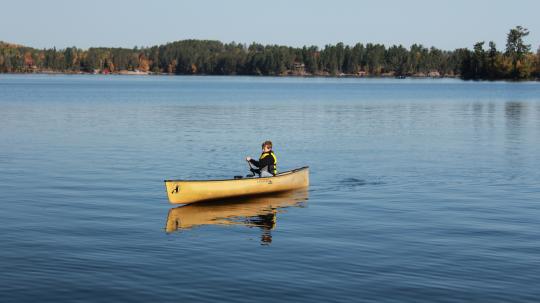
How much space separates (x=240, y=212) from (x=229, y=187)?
1.61m

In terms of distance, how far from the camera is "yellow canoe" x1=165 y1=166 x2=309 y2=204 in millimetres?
26500

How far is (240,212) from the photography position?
2653 centimetres

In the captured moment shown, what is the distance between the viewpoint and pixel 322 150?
47625 millimetres

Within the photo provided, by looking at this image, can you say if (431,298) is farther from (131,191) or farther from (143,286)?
(131,191)

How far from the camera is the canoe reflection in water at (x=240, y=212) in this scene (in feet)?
78.7

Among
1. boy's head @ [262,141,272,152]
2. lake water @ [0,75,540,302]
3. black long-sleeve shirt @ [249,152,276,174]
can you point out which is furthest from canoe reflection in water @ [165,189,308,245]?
boy's head @ [262,141,272,152]

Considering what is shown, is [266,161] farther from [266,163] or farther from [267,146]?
[267,146]

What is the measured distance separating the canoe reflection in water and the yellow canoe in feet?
0.97

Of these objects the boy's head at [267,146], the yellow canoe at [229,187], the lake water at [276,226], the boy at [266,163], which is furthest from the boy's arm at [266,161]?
the lake water at [276,226]

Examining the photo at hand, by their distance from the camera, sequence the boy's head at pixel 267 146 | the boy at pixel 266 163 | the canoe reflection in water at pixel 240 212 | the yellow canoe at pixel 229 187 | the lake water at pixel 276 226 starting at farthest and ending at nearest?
the boy at pixel 266 163 → the boy's head at pixel 267 146 → the yellow canoe at pixel 229 187 → the canoe reflection in water at pixel 240 212 → the lake water at pixel 276 226

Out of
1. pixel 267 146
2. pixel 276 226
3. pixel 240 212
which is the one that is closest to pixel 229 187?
pixel 240 212

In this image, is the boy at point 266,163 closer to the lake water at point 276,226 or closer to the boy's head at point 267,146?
the boy's head at point 267,146

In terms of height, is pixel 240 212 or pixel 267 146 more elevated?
pixel 267 146

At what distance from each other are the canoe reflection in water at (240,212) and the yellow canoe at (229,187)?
0.97ft
